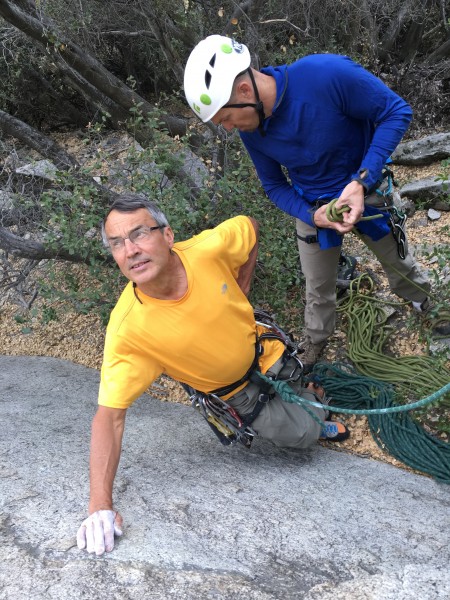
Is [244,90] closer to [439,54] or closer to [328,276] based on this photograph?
[328,276]

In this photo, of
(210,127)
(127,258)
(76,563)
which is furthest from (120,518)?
(210,127)

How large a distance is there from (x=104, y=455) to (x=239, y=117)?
5.12 ft

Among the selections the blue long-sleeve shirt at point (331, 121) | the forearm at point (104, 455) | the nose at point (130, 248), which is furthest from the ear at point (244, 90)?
the forearm at point (104, 455)

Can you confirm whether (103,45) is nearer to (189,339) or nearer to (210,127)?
(210,127)

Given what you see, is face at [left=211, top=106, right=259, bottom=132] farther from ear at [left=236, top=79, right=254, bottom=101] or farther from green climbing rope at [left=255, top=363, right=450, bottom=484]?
green climbing rope at [left=255, top=363, right=450, bottom=484]

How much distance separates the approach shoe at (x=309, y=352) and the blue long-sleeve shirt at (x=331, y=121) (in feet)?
4.03

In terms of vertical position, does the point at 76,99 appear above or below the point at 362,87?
below

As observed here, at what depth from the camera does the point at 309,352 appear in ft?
12.2

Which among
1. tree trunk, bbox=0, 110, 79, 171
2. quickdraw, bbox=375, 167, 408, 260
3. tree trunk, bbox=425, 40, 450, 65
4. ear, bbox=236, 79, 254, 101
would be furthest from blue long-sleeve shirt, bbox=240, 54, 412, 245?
tree trunk, bbox=425, 40, 450, 65

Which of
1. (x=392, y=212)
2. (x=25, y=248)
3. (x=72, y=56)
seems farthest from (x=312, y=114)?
(x=72, y=56)

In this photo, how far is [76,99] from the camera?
299 inches

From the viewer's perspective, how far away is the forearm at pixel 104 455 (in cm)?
200

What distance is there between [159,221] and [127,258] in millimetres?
211

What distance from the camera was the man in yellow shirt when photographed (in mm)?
2186
